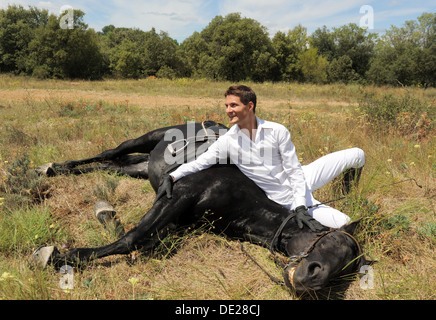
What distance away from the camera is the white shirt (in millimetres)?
2539

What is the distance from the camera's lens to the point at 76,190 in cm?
343

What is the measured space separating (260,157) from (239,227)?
626 mm

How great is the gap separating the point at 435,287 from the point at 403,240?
52cm

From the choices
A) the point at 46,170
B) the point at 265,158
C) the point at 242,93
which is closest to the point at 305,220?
the point at 265,158

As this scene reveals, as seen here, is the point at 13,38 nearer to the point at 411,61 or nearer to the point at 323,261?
the point at 323,261

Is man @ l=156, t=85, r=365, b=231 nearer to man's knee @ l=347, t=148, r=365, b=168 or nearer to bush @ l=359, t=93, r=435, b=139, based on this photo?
man's knee @ l=347, t=148, r=365, b=168

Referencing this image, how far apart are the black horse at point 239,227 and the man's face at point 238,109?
0.45 m

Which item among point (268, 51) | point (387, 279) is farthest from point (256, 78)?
point (387, 279)

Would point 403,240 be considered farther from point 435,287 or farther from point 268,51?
point 268,51

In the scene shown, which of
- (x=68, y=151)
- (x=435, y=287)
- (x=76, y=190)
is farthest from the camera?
(x=68, y=151)

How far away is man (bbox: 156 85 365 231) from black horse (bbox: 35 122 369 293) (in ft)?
0.30

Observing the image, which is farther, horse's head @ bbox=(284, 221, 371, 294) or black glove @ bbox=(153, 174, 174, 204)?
black glove @ bbox=(153, 174, 174, 204)

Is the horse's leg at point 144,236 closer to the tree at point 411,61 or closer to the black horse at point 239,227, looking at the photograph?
the black horse at point 239,227

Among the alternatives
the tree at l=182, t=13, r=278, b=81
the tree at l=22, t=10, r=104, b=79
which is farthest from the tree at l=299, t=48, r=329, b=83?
the tree at l=22, t=10, r=104, b=79
